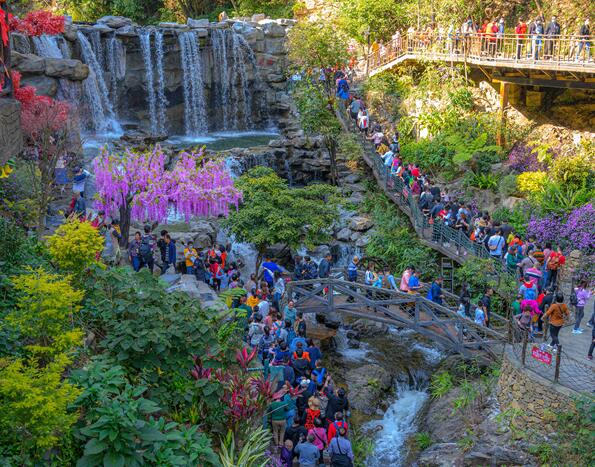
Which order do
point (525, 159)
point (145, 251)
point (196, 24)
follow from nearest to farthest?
1. point (145, 251)
2. point (525, 159)
3. point (196, 24)

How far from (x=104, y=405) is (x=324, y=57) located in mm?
23536

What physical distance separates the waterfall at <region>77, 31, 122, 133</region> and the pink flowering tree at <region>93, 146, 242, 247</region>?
44.4 ft

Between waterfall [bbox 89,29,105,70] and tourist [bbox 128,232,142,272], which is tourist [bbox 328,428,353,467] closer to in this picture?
tourist [bbox 128,232,142,272]

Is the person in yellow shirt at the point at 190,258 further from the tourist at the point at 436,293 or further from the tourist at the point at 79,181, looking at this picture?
the tourist at the point at 436,293

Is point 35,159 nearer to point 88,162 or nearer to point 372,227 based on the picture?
point 88,162

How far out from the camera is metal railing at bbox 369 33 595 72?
2005 centimetres

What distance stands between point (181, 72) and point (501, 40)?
14983mm

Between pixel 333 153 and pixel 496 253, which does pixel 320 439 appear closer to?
pixel 496 253

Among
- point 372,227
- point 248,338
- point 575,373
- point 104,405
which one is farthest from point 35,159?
point 575,373

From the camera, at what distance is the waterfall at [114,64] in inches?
1186

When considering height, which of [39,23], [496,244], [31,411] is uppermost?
[39,23]

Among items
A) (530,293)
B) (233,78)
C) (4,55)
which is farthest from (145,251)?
(233,78)

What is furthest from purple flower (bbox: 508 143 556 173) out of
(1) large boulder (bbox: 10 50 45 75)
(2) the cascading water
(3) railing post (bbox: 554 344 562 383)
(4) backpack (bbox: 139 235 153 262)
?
(1) large boulder (bbox: 10 50 45 75)

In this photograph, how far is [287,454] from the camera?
34.0ft
